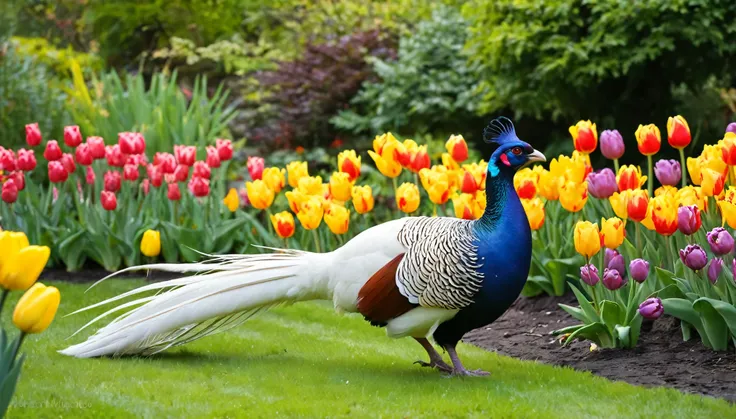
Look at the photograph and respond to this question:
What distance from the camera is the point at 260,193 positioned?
6.73 metres

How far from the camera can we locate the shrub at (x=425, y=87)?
11.3 meters

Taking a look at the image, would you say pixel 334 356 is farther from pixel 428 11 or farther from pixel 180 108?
pixel 428 11

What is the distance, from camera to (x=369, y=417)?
12.5 ft

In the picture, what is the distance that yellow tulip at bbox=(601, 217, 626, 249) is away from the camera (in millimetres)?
4758

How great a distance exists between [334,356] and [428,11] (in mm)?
8771

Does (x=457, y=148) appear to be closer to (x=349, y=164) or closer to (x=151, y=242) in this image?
(x=349, y=164)

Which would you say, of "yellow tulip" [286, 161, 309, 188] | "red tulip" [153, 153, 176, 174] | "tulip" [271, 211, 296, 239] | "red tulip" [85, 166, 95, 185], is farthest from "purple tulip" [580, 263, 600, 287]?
"red tulip" [85, 166, 95, 185]

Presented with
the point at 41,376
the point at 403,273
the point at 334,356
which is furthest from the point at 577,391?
the point at 41,376

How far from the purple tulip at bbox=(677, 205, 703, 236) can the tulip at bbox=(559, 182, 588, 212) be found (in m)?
0.75

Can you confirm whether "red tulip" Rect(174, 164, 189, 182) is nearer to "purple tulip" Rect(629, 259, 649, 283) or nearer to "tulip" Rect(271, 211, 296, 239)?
"tulip" Rect(271, 211, 296, 239)

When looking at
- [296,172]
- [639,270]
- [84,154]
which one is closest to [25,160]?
[84,154]

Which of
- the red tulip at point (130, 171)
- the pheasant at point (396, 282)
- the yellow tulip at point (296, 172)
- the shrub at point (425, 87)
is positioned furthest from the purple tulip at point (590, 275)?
the shrub at point (425, 87)

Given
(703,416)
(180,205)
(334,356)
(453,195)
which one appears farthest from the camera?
(180,205)

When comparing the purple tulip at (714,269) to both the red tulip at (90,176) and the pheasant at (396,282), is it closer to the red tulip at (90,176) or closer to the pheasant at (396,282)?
the pheasant at (396,282)
